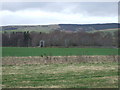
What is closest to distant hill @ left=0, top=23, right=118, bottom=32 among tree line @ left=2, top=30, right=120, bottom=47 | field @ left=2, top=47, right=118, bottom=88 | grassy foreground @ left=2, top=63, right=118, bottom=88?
tree line @ left=2, top=30, right=120, bottom=47

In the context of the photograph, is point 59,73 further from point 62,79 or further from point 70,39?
point 70,39

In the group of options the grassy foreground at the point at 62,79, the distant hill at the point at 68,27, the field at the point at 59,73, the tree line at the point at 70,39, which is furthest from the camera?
the tree line at the point at 70,39

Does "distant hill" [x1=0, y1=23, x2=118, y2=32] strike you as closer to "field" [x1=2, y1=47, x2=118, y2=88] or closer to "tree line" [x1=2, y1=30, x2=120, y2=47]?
"tree line" [x1=2, y1=30, x2=120, y2=47]

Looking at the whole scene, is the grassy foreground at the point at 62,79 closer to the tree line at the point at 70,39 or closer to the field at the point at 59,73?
the field at the point at 59,73

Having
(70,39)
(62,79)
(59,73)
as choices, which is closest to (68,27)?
(70,39)

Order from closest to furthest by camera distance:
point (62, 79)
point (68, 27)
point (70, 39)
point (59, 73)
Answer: point (62, 79), point (59, 73), point (68, 27), point (70, 39)

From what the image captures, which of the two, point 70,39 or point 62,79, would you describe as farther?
point 70,39

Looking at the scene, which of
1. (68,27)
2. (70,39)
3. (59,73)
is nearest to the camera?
(59,73)

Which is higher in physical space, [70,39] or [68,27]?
[68,27]

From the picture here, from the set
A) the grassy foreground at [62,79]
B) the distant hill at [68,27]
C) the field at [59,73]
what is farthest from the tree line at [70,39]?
the grassy foreground at [62,79]

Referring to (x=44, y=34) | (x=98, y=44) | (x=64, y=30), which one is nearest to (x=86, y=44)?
(x=98, y=44)

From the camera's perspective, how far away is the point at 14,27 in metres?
51.1

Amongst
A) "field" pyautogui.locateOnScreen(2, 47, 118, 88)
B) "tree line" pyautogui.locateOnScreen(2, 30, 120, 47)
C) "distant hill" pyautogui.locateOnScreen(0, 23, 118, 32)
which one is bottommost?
"field" pyautogui.locateOnScreen(2, 47, 118, 88)

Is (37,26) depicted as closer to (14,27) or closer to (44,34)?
(44,34)
